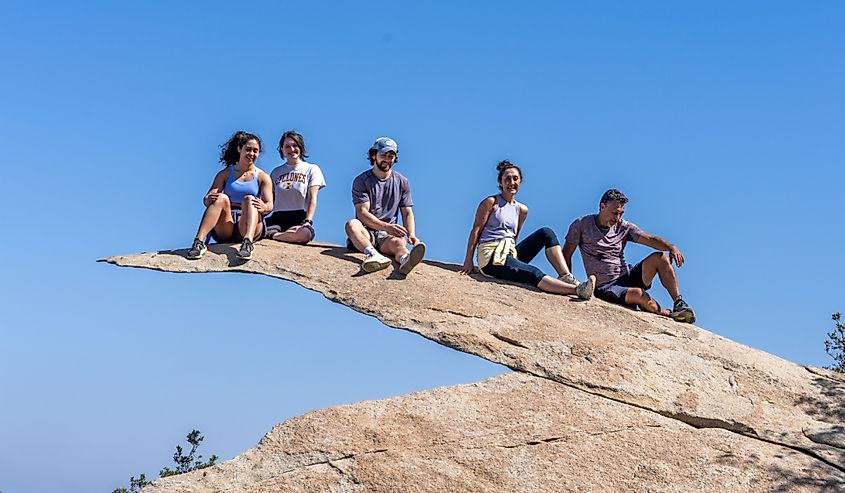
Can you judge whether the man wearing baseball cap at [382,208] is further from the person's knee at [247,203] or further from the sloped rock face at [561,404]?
the person's knee at [247,203]

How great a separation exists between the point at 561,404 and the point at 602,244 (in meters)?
3.23

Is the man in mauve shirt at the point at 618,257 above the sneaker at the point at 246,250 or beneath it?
above

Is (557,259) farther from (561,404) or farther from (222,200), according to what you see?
(222,200)

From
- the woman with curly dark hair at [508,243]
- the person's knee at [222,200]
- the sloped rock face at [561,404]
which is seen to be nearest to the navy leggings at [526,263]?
the woman with curly dark hair at [508,243]

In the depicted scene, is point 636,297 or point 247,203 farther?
point 636,297

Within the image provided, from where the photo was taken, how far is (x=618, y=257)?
1143 centimetres

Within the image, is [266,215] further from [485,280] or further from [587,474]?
[587,474]

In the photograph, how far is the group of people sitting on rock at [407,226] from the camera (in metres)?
10.9

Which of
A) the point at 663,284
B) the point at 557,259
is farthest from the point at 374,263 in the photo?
the point at 663,284

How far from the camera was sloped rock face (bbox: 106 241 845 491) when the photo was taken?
7812mm

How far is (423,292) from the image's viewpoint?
1006 centimetres

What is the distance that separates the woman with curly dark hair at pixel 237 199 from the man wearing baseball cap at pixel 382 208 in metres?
1.08

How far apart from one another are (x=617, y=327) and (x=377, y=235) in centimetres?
294

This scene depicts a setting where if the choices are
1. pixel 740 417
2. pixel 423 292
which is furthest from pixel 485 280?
pixel 740 417
